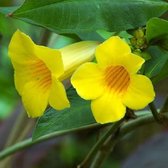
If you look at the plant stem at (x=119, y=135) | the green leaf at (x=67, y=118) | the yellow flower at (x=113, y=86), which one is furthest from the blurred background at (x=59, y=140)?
the yellow flower at (x=113, y=86)

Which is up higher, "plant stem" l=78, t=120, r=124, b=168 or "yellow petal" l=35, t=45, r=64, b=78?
"yellow petal" l=35, t=45, r=64, b=78

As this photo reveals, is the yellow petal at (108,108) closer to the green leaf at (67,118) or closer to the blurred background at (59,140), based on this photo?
the green leaf at (67,118)

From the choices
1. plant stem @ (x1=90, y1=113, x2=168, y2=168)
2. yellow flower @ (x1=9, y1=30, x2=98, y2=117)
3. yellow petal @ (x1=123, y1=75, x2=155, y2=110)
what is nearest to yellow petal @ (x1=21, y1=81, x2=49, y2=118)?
yellow flower @ (x1=9, y1=30, x2=98, y2=117)

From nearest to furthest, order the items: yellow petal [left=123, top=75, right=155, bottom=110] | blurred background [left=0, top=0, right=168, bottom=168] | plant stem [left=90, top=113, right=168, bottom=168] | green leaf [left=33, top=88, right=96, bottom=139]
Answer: yellow petal [left=123, top=75, right=155, bottom=110] < green leaf [left=33, top=88, right=96, bottom=139] < plant stem [left=90, top=113, right=168, bottom=168] < blurred background [left=0, top=0, right=168, bottom=168]

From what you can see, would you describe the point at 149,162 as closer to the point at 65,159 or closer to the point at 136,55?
the point at 136,55

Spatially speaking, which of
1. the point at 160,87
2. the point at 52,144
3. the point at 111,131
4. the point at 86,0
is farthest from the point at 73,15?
the point at 160,87

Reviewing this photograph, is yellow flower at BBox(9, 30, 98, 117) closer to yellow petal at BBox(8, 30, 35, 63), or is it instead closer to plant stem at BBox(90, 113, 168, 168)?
yellow petal at BBox(8, 30, 35, 63)
